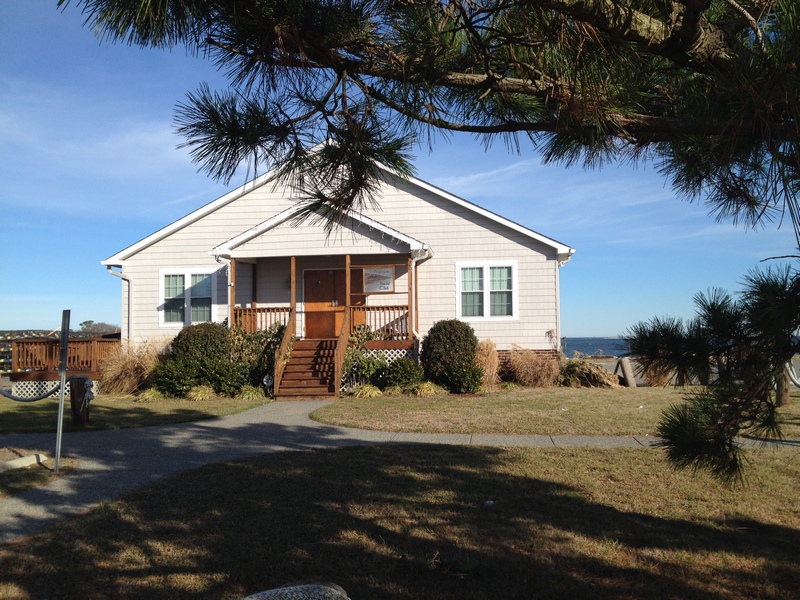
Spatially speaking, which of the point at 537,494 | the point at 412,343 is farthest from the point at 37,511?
the point at 412,343

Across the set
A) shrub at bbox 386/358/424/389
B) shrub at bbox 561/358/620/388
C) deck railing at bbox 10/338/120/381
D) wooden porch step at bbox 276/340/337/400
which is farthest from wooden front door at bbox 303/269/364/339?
shrub at bbox 561/358/620/388

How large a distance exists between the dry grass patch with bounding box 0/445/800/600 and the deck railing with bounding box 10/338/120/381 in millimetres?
12182

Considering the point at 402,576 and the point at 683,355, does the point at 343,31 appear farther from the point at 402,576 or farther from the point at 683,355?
the point at 402,576

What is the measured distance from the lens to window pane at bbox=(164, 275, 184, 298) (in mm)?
20094

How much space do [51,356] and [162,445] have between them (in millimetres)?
10179

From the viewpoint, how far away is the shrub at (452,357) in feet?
52.1

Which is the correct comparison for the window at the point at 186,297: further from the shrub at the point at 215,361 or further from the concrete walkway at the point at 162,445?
the concrete walkway at the point at 162,445

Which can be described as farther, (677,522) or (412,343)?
(412,343)

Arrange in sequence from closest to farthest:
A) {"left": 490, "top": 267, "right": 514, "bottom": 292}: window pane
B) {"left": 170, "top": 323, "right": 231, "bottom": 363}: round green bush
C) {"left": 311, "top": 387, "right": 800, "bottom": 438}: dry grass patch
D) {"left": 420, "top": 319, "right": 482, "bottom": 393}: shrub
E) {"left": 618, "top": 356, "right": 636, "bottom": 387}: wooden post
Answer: {"left": 311, "top": 387, "right": 800, "bottom": 438}: dry grass patch → {"left": 420, "top": 319, "right": 482, "bottom": 393}: shrub → {"left": 170, "top": 323, "right": 231, "bottom": 363}: round green bush → {"left": 618, "top": 356, "right": 636, "bottom": 387}: wooden post → {"left": 490, "top": 267, "right": 514, "bottom": 292}: window pane

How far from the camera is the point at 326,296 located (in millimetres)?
19484

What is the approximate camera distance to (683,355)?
142 inches

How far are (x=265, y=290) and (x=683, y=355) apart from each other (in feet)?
56.0

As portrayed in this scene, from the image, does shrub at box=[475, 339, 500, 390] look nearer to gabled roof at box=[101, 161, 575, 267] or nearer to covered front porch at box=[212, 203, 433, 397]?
covered front porch at box=[212, 203, 433, 397]

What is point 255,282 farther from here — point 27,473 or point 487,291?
point 27,473
